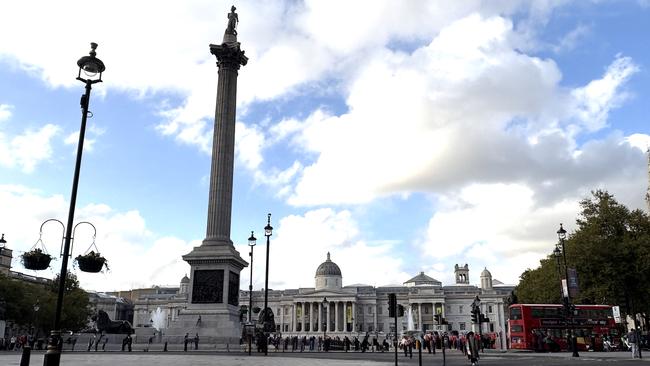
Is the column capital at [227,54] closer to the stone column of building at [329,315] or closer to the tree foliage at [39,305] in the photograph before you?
the tree foliage at [39,305]

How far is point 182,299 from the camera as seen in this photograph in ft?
488

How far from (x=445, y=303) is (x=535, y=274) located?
73.4m

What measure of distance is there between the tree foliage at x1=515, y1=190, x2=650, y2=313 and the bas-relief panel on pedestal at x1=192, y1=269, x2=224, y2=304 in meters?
35.3

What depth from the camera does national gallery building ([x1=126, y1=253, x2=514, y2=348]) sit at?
488ft

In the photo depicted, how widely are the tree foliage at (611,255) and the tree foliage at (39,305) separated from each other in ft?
193

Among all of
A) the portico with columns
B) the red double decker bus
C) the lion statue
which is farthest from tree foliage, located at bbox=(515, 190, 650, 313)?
the portico with columns

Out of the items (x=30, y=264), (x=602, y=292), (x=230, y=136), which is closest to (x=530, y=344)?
(x=602, y=292)

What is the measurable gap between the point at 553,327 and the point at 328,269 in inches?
4359

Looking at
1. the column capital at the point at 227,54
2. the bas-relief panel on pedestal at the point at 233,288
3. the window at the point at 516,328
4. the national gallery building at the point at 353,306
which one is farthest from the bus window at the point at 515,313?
the national gallery building at the point at 353,306

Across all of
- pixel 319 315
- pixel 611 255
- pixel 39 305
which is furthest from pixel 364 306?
pixel 611 255

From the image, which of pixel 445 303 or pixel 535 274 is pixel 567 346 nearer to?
pixel 535 274

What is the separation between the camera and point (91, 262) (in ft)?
51.8

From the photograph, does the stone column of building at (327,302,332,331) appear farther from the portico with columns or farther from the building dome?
the building dome

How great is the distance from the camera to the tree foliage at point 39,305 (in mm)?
67500
